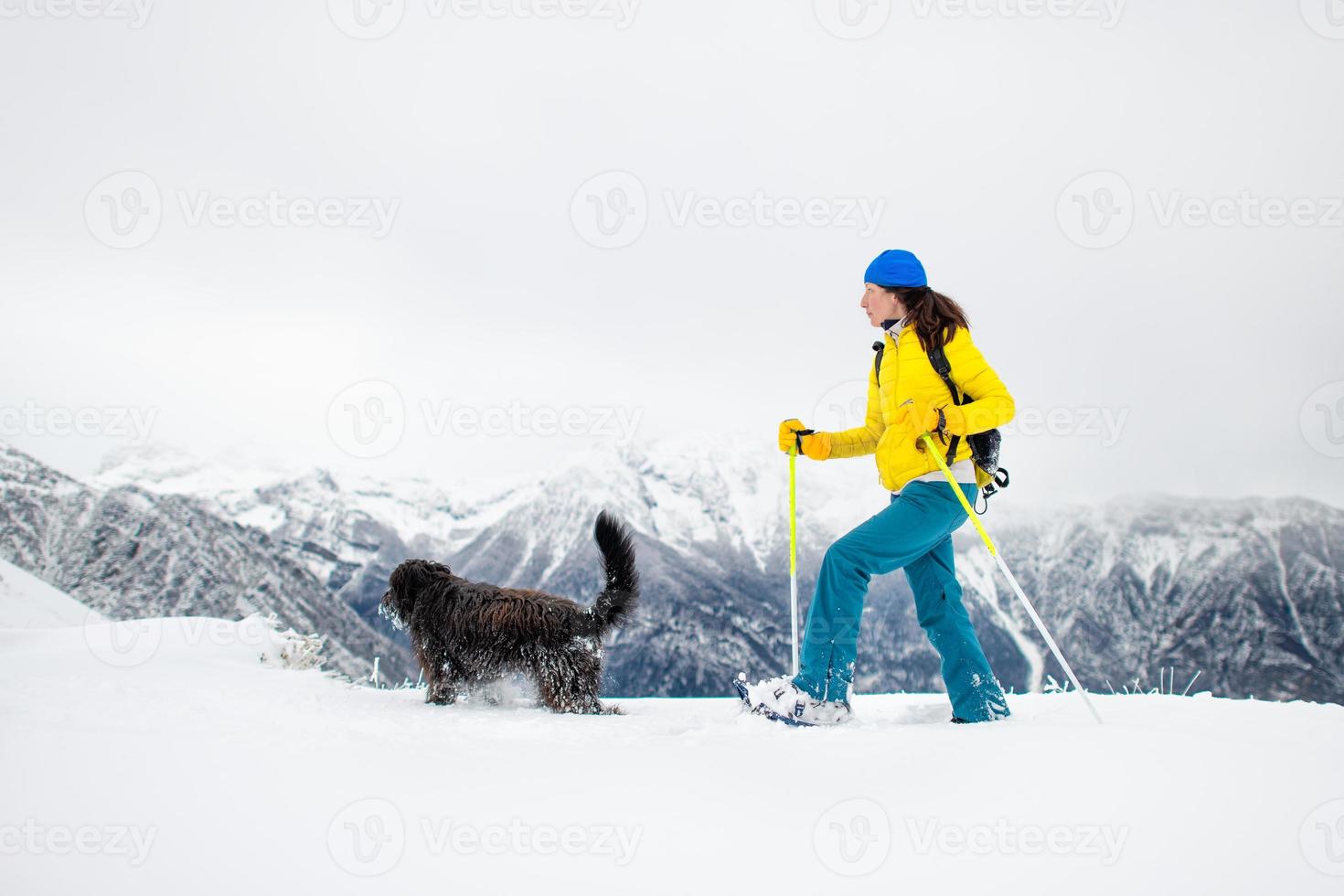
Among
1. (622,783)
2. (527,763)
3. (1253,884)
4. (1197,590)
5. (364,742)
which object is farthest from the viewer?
(1197,590)

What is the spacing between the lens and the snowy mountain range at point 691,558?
3972 cm

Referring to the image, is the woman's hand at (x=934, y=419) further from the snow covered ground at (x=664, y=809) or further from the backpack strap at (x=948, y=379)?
the snow covered ground at (x=664, y=809)

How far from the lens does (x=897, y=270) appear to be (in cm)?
394

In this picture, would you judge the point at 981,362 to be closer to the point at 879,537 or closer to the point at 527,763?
the point at 879,537

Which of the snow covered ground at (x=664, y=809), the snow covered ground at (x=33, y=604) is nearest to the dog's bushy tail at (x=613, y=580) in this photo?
the snow covered ground at (x=664, y=809)

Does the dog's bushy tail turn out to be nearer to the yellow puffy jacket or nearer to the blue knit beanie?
the yellow puffy jacket

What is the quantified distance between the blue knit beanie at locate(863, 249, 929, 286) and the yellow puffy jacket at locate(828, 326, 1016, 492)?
0.26m

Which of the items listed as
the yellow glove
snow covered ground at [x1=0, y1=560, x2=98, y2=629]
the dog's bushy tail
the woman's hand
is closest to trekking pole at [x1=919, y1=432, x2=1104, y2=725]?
the woman's hand

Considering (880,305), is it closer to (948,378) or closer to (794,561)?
(948,378)

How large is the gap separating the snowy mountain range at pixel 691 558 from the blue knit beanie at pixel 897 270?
2.57 metres

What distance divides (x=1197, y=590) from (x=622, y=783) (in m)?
110

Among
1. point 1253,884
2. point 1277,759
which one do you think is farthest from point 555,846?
point 1277,759

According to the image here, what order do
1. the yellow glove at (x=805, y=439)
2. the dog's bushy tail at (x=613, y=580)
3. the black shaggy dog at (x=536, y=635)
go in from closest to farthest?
the yellow glove at (x=805, y=439) < the black shaggy dog at (x=536, y=635) < the dog's bushy tail at (x=613, y=580)

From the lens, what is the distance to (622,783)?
7.15ft
